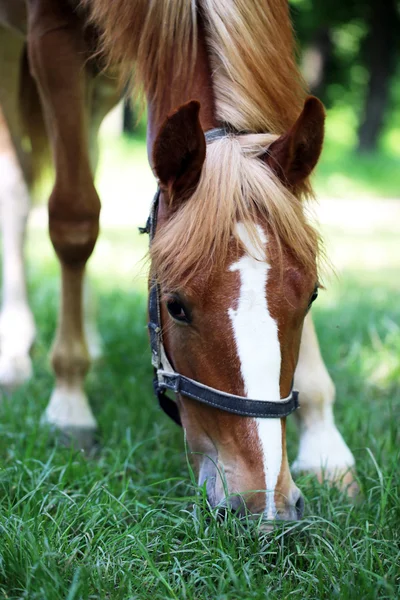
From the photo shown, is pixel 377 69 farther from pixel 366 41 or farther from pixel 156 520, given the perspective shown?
pixel 156 520

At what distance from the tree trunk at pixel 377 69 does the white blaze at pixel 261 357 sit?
16783 mm

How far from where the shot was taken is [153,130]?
2.45 meters

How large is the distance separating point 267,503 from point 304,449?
0.80 m

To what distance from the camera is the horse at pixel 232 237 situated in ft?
6.11

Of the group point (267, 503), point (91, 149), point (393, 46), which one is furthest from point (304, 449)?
point (393, 46)

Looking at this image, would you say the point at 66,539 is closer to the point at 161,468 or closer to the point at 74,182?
the point at 161,468

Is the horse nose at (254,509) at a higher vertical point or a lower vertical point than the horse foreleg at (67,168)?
lower

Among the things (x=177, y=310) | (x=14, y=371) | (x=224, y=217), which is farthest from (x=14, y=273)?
(x=224, y=217)

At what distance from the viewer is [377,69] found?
17828 mm

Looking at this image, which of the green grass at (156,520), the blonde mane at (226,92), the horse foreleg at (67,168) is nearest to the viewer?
the green grass at (156,520)

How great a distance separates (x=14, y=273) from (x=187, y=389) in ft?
7.71

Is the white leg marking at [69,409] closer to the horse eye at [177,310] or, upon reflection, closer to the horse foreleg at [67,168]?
the horse foreleg at [67,168]

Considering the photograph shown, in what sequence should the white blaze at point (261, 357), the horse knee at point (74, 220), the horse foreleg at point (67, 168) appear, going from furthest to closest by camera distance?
the horse knee at point (74, 220)
the horse foreleg at point (67, 168)
the white blaze at point (261, 357)

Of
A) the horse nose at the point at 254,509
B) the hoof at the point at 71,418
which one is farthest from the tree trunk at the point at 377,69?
the horse nose at the point at 254,509
